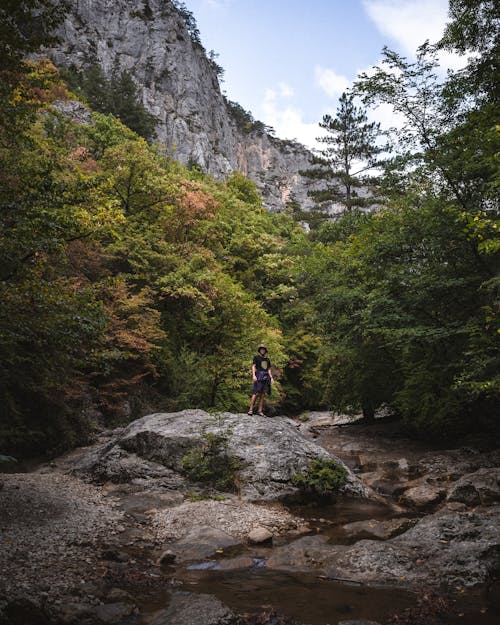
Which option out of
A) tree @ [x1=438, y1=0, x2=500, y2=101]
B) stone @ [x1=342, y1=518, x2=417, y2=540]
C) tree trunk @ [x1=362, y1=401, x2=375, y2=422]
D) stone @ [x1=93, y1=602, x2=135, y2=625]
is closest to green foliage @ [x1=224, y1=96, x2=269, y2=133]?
tree trunk @ [x1=362, y1=401, x2=375, y2=422]

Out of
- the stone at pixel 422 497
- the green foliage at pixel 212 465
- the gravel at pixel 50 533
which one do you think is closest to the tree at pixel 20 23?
the gravel at pixel 50 533

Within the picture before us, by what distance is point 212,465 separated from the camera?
32.1ft

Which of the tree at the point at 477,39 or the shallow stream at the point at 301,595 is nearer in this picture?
the shallow stream at the point at 301,595

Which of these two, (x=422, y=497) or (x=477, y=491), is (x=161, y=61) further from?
(x=477, y=491)

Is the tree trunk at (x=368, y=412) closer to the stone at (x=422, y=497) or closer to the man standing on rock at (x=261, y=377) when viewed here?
the man standing on rock at (x=261, y=377)

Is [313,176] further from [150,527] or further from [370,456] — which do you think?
[150,527]

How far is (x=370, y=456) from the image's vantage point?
14172 mm

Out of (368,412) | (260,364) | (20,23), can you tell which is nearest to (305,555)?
(260,364)

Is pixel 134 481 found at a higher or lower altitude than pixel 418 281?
lower

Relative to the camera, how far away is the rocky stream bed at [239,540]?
4.56 metres

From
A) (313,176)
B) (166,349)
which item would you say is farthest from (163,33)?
(166,349)

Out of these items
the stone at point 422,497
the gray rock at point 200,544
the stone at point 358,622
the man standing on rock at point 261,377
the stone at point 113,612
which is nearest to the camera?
the stone at point 113,612

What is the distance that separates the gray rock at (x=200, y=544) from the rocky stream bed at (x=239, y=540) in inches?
1.2

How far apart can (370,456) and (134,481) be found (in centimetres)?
823
